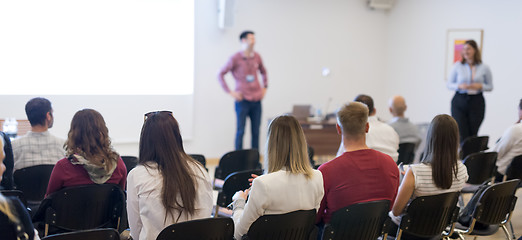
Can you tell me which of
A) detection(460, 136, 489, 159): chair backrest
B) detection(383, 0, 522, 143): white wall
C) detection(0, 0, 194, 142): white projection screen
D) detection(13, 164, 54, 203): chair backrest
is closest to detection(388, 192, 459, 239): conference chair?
detection(460, 136, 489, 159): chair backrest

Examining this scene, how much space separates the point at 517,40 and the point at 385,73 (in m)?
2.39

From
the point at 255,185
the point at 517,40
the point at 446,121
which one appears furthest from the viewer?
the point at 517,40

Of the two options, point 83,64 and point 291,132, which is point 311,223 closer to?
point 291,132

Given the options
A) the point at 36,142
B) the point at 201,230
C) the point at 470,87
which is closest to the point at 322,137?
the point at 470,87

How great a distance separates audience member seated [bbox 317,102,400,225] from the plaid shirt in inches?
80.6

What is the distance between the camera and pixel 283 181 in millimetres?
2512

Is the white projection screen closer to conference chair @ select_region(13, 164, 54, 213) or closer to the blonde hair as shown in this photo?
conference chair @ select_region(13, 164, 54, 213)

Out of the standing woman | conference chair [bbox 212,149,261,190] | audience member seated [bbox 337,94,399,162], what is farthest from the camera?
the standing woman

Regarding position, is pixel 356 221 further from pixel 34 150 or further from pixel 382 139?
pixel 34 150

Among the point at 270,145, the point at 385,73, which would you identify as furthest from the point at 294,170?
the point at 385,73

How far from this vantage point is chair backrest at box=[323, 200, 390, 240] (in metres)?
2.67

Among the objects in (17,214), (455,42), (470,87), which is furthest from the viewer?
(455,42)

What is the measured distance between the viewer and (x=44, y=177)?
140 inches

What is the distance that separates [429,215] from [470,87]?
12.2 feet
